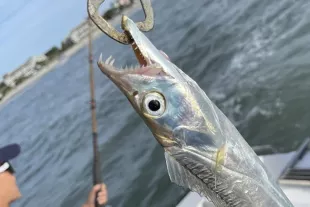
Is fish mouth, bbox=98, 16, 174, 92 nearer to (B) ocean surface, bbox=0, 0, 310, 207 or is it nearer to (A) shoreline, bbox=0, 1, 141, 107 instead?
(B) ocean surface, bbox=0, 0, 310, 207

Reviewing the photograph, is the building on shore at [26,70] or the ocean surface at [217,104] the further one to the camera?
the building on shore at [26,70]

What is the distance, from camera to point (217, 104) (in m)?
14.9

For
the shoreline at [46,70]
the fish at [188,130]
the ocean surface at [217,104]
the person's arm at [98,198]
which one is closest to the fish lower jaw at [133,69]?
the fish at [188,130]

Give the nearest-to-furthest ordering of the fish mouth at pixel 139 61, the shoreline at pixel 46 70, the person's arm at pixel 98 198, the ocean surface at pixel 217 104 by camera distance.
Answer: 1. the fish mouth at pixel 139 61
2. the person's arm at pixel 98 198
3. the ocean surface at pixel 217 104
4. the shoreline at pixel 46 70

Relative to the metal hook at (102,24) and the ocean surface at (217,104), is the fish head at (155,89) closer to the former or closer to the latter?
the metal hook at (102,24)

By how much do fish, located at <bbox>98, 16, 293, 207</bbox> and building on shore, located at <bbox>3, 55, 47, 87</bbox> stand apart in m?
143

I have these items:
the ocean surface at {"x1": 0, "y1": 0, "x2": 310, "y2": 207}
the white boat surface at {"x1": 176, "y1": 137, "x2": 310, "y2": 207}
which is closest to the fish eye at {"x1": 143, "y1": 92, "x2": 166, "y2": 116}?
the ocean surface at {"x1": 0, "y1": 0, "x2": 310, "y2": 207}

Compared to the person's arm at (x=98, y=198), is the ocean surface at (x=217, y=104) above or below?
below

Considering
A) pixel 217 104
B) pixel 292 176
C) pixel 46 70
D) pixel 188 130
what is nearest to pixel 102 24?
pixel 188 130

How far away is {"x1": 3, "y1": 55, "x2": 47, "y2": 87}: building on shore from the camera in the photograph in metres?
141

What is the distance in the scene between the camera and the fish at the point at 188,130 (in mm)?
2395

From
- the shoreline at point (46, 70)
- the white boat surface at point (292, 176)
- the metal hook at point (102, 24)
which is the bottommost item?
the shoreline at point (46, 70)

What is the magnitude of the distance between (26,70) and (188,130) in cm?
15075

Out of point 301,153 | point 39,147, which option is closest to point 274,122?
point 301,153
